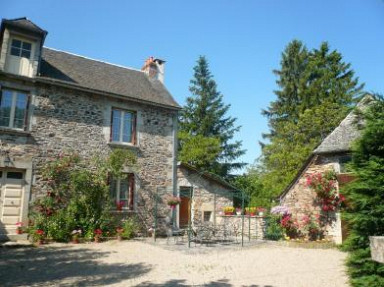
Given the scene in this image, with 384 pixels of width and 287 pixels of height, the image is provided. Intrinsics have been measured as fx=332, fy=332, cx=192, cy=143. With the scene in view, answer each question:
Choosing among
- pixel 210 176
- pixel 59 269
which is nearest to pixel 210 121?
pixel 210 176

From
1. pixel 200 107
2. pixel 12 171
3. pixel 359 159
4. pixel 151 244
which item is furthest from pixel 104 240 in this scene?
pixel 200 107

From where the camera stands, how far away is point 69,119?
39.4ft

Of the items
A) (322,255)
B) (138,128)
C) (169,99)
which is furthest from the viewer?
(169,99)

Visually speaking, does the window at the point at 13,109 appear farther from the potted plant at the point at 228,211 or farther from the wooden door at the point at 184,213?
the potted plant at the point at 228,211

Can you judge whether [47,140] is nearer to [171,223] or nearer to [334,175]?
[171,223]

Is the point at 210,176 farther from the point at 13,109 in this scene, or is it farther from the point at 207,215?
the point at 13,109

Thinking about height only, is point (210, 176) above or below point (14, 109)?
below

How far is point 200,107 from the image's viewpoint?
28.8 m

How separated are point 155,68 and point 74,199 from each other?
25.5 feet

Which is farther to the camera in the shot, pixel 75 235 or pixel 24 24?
pixel 24 24

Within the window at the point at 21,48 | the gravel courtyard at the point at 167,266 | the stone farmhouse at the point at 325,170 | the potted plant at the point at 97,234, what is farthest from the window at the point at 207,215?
the window at the point at 21,48

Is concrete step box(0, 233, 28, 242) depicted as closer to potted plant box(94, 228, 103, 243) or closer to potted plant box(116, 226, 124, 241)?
potted plant box(94, 228, 103, 243)

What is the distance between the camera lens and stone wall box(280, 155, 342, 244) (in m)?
11.4

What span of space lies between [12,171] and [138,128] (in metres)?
4.74
